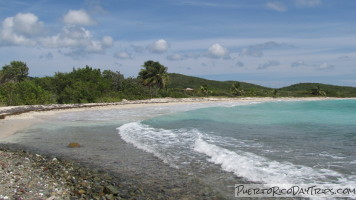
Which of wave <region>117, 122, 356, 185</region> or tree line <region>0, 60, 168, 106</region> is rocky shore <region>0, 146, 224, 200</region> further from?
tree line <region>0, 60, 168, 106</region>

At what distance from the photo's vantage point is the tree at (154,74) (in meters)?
59.4

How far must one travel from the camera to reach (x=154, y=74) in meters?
60.1

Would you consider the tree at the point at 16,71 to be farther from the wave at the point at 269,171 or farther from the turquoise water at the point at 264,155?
the wave at the point at 269,171

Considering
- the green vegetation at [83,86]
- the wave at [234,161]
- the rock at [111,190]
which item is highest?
the green vegetation at [83,86]

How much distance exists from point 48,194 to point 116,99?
4414 cm

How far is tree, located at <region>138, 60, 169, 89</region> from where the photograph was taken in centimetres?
5944

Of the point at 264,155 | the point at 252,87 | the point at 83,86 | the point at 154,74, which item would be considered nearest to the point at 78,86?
the point at 83,86

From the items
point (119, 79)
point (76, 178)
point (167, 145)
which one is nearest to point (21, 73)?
point (119, 79)

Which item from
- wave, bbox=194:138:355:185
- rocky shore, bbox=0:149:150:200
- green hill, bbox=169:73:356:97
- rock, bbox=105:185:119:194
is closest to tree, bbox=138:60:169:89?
green hill, bbox=169:73:356:97

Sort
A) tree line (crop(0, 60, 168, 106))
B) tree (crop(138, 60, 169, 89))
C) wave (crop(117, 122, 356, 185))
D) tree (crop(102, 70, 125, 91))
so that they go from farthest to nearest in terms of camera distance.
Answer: tree (crop(138, 60, 169, 89))
tree (crop(102, 70, 125, 91))
tree line (crop(0, 60, 168, 106))
wave (crop(117, 122, 356, 185))

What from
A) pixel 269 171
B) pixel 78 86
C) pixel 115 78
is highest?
pixel 115 78

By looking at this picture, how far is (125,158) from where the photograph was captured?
977 cm

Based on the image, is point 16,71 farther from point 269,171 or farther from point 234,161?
point 269,171

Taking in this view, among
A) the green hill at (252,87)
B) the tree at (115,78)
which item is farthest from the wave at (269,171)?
the green hill at (252,87)
